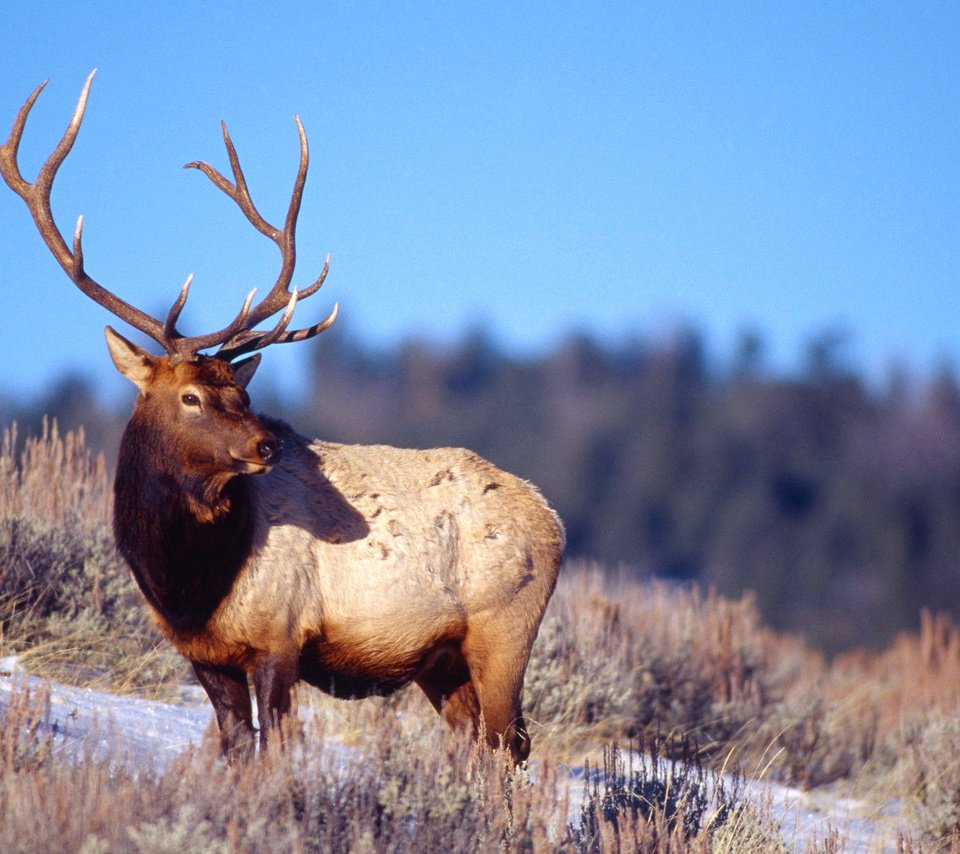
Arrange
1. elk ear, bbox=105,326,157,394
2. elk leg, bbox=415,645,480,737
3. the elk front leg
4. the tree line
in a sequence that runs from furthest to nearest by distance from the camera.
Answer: the tree line < elk leg, bbox=415,645,480,737 < elk ear, bbox=105,326,157,394 < the elk front leg

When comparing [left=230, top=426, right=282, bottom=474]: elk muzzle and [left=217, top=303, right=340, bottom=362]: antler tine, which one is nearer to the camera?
[left=230, top=426, right=282, bottom=474]: elk muzzle

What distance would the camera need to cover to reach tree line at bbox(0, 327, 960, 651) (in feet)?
139

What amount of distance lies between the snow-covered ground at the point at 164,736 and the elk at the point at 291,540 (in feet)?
1.56

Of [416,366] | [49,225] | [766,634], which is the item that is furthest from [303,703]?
[416,366]

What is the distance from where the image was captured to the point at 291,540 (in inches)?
227

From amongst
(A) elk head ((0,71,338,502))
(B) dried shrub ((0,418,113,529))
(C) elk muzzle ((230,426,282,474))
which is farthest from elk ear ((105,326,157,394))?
(B) dried shrub ((0,418,113,529))

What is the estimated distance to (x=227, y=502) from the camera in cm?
559

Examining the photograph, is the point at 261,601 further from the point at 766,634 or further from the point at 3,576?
the point at 766,634

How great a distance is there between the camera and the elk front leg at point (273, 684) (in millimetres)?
5406

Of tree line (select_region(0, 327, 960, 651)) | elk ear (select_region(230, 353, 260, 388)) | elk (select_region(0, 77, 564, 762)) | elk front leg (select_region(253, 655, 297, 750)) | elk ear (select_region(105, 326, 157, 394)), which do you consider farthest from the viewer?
tree line (select_region(0, 327, 960, 651))

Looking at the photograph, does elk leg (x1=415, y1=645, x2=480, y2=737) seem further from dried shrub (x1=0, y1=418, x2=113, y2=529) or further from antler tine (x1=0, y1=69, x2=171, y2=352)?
dried shrub (x1=0, y1=418, x2=113, y2=529)

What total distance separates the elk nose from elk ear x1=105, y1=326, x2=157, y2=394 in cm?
72

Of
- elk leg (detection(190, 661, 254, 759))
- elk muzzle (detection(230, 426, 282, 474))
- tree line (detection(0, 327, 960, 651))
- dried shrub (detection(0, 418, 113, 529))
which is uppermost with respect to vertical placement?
elk muzzle (detection(230, 426, 282, 474))

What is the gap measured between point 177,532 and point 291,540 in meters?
0.51
